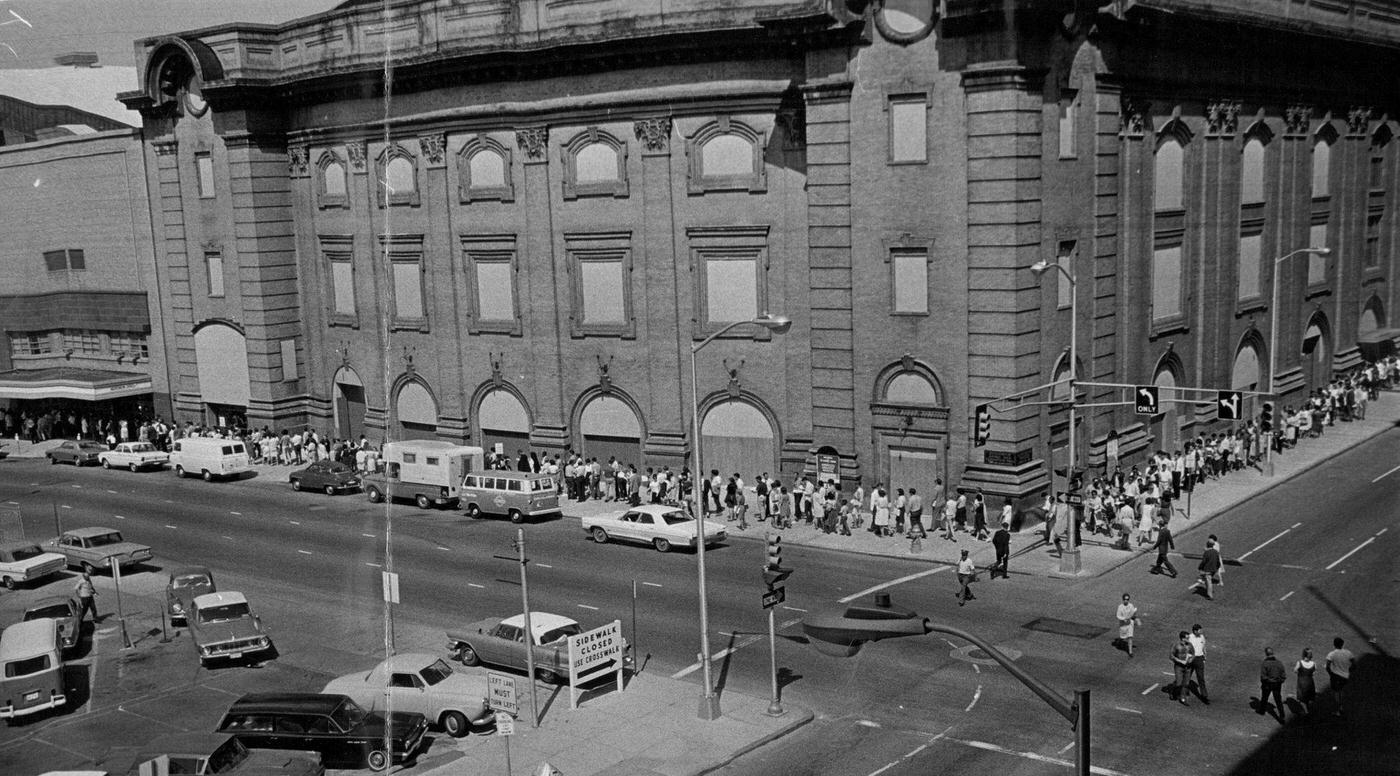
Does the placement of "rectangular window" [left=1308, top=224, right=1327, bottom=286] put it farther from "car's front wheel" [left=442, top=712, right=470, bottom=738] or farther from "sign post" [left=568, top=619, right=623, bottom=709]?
"car's front wheel" [left=442, top=712, right=470, bottom=738]

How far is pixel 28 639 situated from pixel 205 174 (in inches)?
1506

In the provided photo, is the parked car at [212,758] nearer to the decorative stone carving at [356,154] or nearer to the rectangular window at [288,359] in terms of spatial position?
the decorative stone carving at [356,154]

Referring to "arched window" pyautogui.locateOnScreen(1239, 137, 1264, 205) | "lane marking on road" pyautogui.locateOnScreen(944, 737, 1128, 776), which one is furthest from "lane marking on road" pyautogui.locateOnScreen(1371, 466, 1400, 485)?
"lane marking on road" pyautogui.locateOnScreen(944, 737, 1128, 776)

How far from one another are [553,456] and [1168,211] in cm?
2615

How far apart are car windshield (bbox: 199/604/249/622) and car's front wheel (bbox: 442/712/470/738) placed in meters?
8.44

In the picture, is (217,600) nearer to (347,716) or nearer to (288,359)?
(347,716)

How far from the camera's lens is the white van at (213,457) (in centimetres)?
5591

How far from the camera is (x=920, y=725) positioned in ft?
83.4

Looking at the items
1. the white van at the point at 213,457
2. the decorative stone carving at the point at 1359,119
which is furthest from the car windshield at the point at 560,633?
the decorative stone carving at the point at 1359,119

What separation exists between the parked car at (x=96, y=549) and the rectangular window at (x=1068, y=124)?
105 ft

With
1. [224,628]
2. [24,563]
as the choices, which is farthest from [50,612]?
[24,563]

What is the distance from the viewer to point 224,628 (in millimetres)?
31719

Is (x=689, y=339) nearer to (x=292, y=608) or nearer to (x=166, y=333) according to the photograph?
(x=292, y=608)

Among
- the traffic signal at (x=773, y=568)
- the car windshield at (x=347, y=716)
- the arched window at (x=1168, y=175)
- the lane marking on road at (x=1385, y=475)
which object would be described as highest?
the arched window at (x=1168, y=175)
